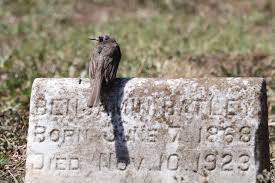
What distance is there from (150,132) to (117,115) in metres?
0.23

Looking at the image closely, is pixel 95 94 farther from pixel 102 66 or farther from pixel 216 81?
pixel 216 81

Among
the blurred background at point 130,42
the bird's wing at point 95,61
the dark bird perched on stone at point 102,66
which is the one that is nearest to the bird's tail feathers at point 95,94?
the dark bird perched on stone at point 102,66

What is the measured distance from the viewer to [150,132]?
17.8ft

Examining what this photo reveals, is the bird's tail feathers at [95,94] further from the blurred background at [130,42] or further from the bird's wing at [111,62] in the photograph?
the blurred background at [130,42]

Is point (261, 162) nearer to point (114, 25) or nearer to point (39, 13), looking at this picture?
point (114, 25)

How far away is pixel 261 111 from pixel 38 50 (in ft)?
18.3


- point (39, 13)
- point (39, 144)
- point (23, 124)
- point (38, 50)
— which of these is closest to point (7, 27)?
point (39, 13)

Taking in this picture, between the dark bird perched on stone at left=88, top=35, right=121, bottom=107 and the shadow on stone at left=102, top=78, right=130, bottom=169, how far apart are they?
2.5 inches

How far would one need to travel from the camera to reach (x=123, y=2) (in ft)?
45.7

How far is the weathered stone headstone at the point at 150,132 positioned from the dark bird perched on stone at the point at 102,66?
0.07 meters

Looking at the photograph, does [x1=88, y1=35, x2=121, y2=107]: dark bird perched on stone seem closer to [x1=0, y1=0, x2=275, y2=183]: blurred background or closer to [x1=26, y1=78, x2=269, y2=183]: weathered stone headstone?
[x1=26, y1=78, x2=269, y2=183]: weathered stone headstone

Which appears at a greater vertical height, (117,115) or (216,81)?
(216,81)

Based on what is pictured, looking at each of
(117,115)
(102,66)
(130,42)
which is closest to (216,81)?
(117,115)

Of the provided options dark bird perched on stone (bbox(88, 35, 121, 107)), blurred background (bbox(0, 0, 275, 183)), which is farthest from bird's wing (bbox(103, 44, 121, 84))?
blurred background (bbox(0, 0, 275, 183))
